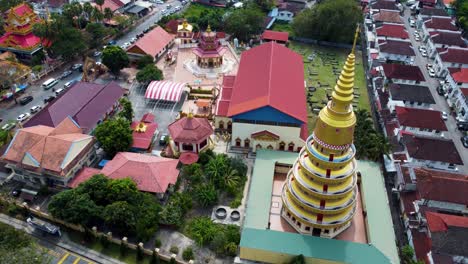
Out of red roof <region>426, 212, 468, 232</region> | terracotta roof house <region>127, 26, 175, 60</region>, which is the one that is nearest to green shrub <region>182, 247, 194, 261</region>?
red roof <region>426, 212, 468, 232</region>

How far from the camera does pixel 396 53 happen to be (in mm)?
75188

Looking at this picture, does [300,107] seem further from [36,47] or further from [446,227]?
[36,47]

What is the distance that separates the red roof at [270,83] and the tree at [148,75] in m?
14.7

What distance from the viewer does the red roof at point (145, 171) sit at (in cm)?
4650

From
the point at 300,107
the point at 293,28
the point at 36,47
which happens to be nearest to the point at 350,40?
the point at 293,28

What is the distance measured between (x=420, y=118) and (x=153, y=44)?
49608 millimetres

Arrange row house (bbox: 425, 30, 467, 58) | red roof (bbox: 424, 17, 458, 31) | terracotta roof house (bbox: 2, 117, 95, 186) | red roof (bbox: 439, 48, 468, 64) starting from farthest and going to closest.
Answer: red roof (bbox: 424, 17, 458, 31), row house (bbox: 425, 30, 467, 58), red roof (bbox: 439, 48, 468, 64), terracotta roof house (bbox: 2, 117, 95, 186)

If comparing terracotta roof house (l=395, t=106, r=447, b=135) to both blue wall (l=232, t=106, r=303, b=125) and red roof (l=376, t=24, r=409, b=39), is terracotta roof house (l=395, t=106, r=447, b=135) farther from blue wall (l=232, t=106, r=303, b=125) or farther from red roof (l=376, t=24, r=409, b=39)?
red roof (l=376, t=24, r=409, b=39)

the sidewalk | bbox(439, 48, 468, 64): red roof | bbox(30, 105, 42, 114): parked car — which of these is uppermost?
bbox(439, 48, 468, 64): red roof

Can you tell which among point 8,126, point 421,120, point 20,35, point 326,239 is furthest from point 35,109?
point 421,120

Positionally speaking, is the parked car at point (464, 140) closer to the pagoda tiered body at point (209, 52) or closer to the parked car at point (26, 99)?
the pagoda tiered body at point (209, 52)

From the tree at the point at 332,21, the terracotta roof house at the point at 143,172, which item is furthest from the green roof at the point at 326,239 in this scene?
the tree at the point at 332,21

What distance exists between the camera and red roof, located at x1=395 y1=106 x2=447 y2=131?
56.8m

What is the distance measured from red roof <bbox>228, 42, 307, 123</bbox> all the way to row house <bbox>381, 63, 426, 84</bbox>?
15.3 metres
